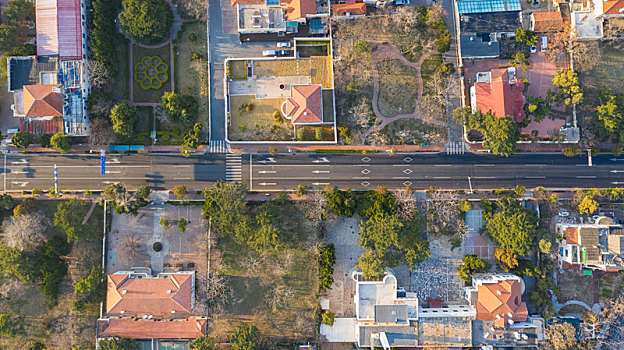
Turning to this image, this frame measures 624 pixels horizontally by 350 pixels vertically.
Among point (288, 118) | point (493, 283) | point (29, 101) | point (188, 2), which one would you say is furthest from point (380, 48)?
point (29, 101)

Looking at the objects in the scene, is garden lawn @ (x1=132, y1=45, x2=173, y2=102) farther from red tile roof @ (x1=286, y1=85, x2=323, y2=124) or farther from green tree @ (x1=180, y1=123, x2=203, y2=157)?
red tile roof @ (x1=286, y1=85, x2=323, y2=124)

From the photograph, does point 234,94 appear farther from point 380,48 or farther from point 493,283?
point 493,283

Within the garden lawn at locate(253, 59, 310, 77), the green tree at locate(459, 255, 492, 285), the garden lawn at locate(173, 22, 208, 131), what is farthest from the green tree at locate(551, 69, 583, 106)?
the garden lawn at locate(173, 22, 208, 131)

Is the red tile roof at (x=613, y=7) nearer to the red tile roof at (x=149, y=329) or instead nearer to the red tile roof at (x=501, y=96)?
the red tile roof at (x=501, y=96)

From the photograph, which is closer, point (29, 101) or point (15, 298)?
point (29, 101)

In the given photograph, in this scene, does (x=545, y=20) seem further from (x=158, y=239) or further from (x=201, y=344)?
(x=201, y=344)
